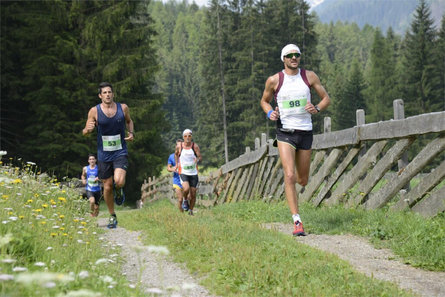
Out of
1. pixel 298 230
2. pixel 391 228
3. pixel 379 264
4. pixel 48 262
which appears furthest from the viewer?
pixel 298 230

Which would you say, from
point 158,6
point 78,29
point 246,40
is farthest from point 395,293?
point 158,6

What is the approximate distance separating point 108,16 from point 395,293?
24.8m

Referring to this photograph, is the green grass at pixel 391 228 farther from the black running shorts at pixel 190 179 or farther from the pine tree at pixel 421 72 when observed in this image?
the pine tree at pixel 421 72

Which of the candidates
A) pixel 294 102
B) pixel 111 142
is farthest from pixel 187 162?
pixel 294 102

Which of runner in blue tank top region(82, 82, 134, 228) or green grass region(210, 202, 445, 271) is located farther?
runner in blue tank top region(82, 82, 134, 228)

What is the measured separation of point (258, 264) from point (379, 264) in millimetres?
1415

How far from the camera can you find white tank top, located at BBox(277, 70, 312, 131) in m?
6.73

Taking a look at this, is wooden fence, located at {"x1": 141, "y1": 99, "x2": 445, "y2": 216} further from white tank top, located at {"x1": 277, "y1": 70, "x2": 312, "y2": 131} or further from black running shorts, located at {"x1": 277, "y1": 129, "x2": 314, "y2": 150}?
white tank top, located at {"x1": 277, "y1": 70, "x2": 312, "y2": 131}

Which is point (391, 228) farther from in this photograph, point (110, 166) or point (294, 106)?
point (110, 166)

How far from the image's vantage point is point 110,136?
832 cm

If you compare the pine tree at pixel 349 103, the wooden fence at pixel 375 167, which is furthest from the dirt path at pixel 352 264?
the pine tree at pixel 349 103

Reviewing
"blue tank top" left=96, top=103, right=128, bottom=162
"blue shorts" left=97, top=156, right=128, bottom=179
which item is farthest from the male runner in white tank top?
"blue shorts" left=97, top=156, right=128, bottom=179

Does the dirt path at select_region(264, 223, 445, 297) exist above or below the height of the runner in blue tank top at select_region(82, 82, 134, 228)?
below

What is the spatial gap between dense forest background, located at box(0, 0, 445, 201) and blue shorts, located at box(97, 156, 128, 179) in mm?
12147
